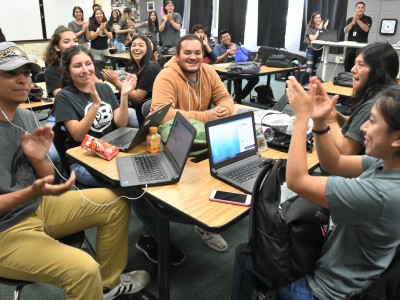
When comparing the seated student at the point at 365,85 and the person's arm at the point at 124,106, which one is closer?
the seated student at the point at 365,85

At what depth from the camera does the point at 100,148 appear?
1.85 meters

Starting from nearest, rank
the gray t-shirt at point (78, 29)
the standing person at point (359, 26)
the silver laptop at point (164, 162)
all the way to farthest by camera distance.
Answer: the silver laptop at point (164, 162) → the standing person at point (359, 26) → the gray t-shirt at point (78, 29)

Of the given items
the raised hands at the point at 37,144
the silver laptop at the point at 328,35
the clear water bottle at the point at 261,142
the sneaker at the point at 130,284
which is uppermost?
the silver laptop at the point at 328,35

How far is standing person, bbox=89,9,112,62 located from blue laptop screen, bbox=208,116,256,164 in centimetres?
555

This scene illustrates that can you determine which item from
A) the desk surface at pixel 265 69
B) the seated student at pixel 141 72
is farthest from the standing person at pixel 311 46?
the seated student at pixel 141 72

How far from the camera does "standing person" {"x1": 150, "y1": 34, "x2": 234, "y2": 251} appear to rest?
236 cm

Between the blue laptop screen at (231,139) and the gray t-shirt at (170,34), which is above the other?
the gray t-shirt at (170,34)

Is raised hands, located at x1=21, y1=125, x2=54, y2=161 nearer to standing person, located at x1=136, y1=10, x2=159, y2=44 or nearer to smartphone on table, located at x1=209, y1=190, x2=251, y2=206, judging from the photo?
smartphone on table, located at x1=209, y1=190, x2=251, y2=206

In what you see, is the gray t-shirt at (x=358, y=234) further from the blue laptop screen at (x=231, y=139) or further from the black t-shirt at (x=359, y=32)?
the black t-shirt at (x=359, y=32)

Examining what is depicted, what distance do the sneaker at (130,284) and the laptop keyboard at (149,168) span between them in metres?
0.58

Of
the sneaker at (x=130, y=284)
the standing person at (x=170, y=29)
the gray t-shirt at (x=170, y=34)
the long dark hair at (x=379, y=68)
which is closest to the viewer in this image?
the sneaker at (x=130, y=284)

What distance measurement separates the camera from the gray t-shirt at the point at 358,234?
3.24 feet

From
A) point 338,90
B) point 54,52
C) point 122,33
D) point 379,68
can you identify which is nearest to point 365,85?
point 379,68

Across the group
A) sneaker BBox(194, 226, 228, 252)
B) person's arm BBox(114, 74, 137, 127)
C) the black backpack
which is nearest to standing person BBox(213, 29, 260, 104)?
person's arm BBox(114, 74, 137, 127)
